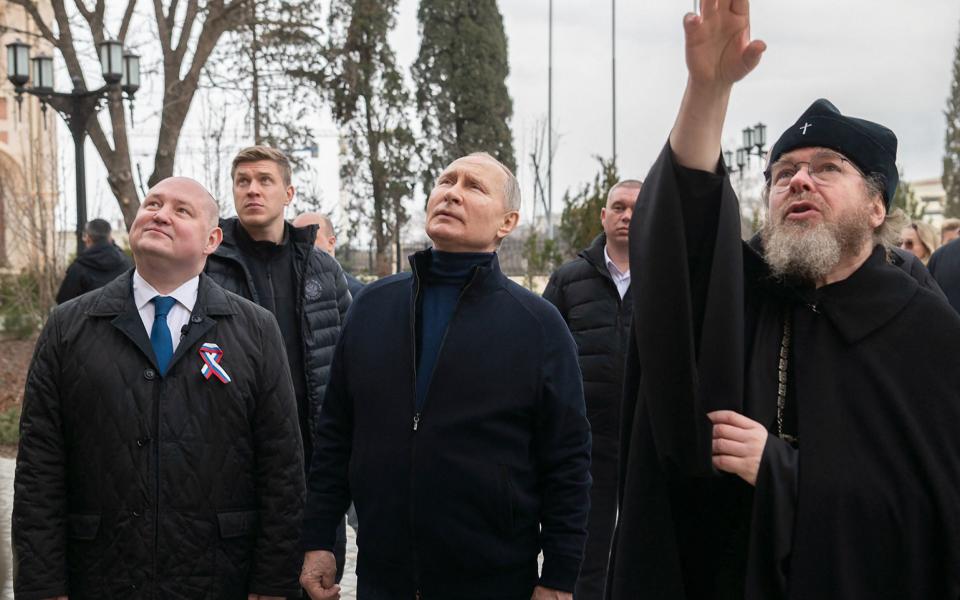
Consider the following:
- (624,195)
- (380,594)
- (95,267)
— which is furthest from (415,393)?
(95,267)

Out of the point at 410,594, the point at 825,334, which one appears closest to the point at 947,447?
the point at 825,334

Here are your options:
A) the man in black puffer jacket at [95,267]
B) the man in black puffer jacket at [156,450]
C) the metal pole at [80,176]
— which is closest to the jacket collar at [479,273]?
the man in black puffer jacket at [156,450]

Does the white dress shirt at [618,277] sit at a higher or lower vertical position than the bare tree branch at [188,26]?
lower

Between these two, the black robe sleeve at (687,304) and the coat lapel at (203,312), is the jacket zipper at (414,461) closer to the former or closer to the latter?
the coat lapel at (203,312)

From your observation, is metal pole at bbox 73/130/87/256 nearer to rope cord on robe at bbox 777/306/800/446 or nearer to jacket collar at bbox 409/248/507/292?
jacket collar at bbox 409/248/507/292

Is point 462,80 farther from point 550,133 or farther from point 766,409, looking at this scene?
point 766,409

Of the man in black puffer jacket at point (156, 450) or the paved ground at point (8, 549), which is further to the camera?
the man in black puffer jacket at point (156, 450)

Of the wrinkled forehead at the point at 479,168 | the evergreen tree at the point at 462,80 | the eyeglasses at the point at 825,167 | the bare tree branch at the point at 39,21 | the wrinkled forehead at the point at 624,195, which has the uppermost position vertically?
the evergreen tree at the point at 462,80

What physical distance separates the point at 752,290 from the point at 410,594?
135 cm

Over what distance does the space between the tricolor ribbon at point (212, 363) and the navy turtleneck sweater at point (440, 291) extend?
0.66 meters

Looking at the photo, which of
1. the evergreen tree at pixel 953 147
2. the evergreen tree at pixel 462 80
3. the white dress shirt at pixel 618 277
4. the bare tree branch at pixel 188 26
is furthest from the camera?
the evergreen tree at pixel 953 147

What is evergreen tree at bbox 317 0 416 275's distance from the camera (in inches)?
1156

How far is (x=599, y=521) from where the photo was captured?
5559 mm

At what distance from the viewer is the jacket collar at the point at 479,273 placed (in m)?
3.35
